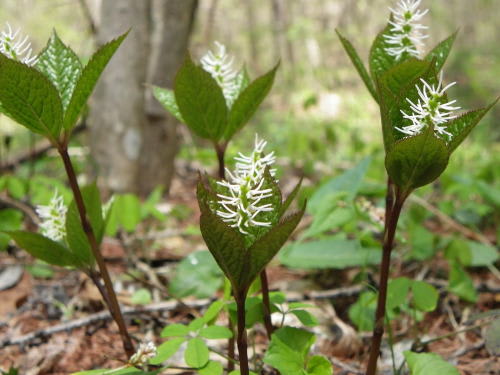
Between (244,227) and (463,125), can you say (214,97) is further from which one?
(463,125)

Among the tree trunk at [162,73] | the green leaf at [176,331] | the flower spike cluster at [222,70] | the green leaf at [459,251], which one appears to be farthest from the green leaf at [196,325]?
the tree trunk at [162,73]

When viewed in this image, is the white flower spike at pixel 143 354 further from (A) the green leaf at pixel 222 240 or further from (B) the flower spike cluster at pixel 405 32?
(B) the flower spike cluster at pixel 405 32

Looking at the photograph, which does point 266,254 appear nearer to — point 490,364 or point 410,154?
point 410,154

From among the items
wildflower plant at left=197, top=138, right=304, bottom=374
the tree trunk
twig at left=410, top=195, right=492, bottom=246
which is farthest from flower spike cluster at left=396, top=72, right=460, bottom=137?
the tree trunk

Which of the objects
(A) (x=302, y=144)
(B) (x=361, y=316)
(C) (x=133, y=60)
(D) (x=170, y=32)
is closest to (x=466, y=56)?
(A) (x=302, y=144)

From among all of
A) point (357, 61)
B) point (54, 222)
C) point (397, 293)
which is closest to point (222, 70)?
point (357, 61)

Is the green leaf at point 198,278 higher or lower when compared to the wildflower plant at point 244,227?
lower
